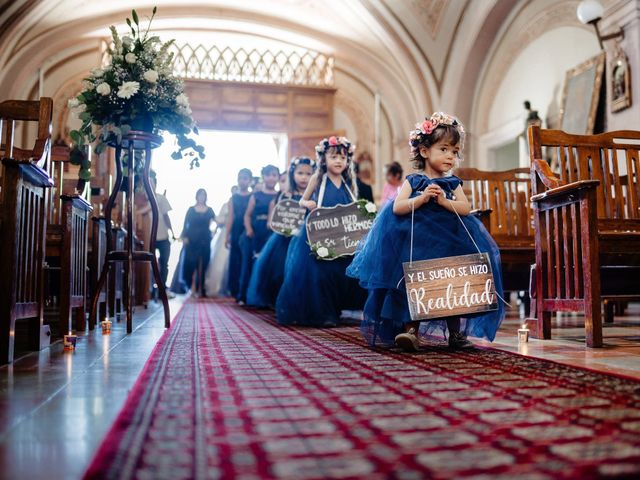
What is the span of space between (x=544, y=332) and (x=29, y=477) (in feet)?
9.34

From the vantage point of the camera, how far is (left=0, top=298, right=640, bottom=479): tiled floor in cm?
117

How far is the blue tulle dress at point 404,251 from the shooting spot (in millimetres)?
2840

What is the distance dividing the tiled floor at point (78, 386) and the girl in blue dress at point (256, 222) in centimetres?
380

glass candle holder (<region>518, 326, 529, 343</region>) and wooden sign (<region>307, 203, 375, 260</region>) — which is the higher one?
wooden sign (<region>307, 203, 375, 260</region>)

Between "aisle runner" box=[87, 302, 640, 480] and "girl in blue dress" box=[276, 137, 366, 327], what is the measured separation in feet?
6.18

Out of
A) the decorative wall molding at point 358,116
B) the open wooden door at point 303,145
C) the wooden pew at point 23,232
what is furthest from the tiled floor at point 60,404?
the decorative wall molding at point 358,116

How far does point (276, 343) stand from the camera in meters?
3.06

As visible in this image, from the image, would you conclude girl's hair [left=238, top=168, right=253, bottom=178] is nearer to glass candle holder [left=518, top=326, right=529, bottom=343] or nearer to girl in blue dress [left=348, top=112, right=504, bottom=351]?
girl in blue dress [left=348, top=112, right=504, bottom=351]

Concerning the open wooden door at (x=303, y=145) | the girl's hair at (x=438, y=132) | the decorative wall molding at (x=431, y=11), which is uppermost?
the decorative wall molding at (x=431, y=11)

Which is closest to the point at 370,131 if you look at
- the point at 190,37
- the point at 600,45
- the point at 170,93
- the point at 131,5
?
the point at 190,37

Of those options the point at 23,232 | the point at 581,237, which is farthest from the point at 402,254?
the point at 23,232

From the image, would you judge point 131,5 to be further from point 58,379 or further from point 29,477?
point 29,477

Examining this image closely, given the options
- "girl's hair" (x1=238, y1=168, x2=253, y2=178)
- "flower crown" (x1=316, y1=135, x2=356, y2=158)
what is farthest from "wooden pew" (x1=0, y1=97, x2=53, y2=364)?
"girl's hair" (x1=238, y1=168, x2=253, y2=178)

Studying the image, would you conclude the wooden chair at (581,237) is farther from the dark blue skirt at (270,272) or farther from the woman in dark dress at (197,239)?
the woman in dark dress at (197,239)
